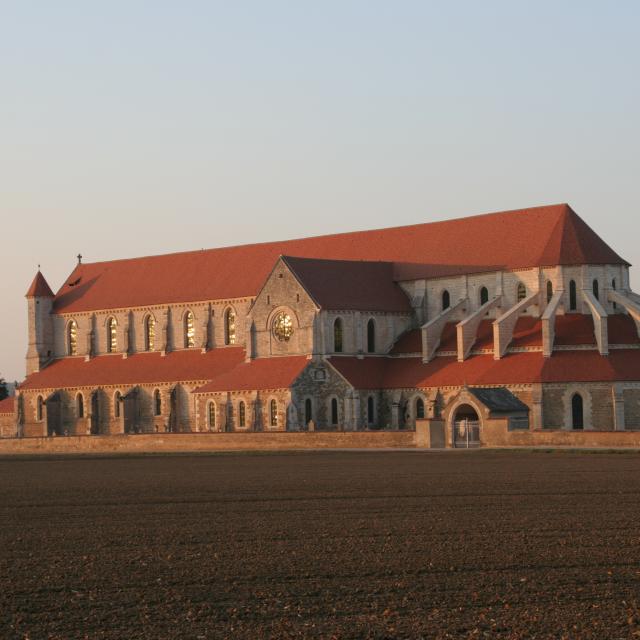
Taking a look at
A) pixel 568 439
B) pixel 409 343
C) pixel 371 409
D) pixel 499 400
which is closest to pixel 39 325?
pixel 409 343

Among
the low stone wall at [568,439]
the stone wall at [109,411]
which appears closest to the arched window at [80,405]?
the stone wall at [109,411]

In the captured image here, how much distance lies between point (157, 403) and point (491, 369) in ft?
87.4

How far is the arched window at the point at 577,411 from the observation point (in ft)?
261

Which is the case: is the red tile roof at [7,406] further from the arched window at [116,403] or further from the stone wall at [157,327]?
the arched window at [116,403]

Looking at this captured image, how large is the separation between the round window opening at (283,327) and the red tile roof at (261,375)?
1.38 meters

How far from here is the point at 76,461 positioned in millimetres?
71000

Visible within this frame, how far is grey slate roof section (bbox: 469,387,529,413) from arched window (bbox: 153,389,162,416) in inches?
1129

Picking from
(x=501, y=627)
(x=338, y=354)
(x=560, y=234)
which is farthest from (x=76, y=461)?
(x=501, y=627)

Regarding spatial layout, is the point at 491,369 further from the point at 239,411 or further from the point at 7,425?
the point at 7,425

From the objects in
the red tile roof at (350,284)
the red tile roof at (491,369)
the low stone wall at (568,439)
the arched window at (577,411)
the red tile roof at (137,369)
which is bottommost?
the low stone wall at (568,439)

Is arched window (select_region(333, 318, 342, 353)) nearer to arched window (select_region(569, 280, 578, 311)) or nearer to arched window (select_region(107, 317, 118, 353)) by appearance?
arched window (select_region(569, 280, 578, 311))

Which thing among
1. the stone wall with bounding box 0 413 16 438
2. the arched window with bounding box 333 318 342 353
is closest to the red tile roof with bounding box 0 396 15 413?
the stone wall with bounding box 0 413 16 438

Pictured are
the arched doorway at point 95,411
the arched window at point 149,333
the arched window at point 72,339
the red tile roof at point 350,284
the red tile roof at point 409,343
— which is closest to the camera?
the red tile roof at point 350,284

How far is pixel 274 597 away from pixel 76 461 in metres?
48.3
